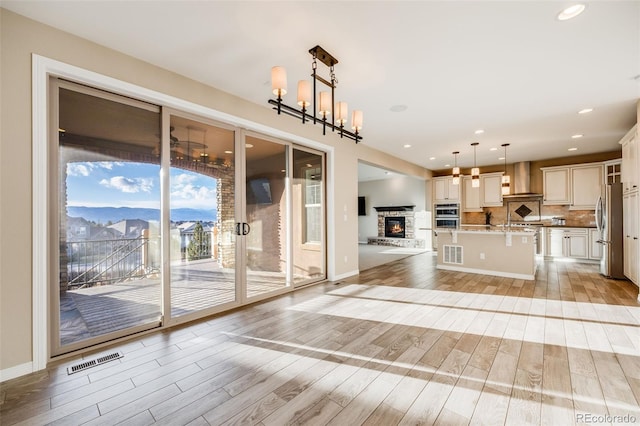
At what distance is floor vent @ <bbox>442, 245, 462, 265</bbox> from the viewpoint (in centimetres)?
600

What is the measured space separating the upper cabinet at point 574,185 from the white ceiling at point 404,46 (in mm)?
3509

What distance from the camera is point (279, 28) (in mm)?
2248

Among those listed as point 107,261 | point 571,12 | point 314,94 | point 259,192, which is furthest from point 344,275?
point 571,12

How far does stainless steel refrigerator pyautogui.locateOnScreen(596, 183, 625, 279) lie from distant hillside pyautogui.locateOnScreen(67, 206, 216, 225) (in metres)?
7.00

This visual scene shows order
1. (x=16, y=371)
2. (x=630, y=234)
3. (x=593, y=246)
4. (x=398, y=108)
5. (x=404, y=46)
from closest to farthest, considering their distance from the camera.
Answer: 1. (x=16, y=371)
2. (x=404, y=46)
3. (x=398, y=108)
4. (x=630, y=234)
5. (x=593, y=246)

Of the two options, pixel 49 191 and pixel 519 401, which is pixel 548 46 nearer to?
pixel 519 401

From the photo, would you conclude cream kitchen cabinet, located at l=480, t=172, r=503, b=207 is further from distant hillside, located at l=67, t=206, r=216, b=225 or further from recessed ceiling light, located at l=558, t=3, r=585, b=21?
distant hillside, located at l=67, t=206, r=216, b=225

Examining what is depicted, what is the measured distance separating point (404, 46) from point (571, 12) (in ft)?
4.05

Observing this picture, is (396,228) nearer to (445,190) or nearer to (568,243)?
(445,190)

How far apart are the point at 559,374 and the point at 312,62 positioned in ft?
11.1

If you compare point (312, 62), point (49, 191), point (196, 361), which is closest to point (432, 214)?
point (312, 62)

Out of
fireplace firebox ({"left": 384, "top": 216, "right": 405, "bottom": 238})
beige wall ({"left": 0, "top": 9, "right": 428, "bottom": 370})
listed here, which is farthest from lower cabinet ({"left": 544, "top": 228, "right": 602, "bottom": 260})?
beige wall ({"left": 0, "top": 9, "right": 428, "bottom": 370})

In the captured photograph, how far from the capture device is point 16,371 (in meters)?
2.03

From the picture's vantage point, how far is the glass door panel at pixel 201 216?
10.3 feet
